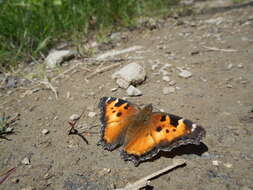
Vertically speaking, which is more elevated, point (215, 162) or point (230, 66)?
point (230, 66)

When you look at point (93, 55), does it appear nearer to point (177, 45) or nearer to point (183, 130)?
point (177, 45)

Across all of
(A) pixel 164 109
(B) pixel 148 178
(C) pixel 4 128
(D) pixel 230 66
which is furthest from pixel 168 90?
(C) pixel 4 128

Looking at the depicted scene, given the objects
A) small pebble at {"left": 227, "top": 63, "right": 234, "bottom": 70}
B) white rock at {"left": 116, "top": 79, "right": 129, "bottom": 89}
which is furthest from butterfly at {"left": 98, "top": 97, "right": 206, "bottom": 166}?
small pebble at {"left": 227, "top": 63, "right": 234, "bottom": 70}

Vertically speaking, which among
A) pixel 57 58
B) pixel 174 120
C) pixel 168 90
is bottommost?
pixel 168 90

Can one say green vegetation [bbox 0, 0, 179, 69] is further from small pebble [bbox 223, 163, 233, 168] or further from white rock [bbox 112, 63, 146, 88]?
small pebble [bbox 223, 163, 233, 168]

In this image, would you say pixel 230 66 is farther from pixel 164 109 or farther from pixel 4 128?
pixel 4 128

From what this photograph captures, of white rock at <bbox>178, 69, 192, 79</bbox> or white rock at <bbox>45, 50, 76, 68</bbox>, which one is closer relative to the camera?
white rock at <bbox>178, 69, 192, 79</bbox>

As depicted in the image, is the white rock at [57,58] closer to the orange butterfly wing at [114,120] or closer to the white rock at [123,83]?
the white rock at [123,83]

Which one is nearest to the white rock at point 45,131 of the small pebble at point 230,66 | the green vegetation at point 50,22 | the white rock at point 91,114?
the white rock at point 91,114
